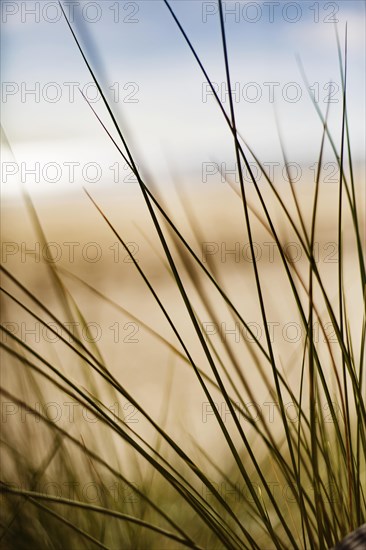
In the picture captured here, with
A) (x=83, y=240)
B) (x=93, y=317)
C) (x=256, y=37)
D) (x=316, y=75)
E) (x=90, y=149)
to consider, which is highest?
(x=256, y=37)

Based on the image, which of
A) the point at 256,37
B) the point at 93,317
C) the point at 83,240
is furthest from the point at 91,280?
the point at 256,37

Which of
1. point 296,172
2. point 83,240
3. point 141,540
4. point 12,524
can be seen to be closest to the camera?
point 12,524

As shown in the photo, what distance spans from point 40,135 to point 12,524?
72 cm

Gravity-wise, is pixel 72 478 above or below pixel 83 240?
below

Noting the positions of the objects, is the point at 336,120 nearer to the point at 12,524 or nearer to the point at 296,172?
the point at 296,172

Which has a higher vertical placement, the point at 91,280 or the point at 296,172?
the point at 296,172

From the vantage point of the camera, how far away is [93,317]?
1.25m

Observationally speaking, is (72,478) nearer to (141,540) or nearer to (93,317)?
(141,540)

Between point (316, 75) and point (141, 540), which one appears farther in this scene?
point (316, 75)

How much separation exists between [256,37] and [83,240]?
0.58 meters

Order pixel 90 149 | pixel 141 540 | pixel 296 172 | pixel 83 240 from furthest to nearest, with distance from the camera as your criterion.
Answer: pixel 83 240 → pixel 90 149 → pixel 296 172 → pixel 141 540

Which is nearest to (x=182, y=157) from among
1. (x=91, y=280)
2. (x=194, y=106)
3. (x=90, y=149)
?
(x=194, y=106)

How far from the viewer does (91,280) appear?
1.67 m

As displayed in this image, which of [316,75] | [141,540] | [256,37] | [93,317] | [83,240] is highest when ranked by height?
[256,37]
